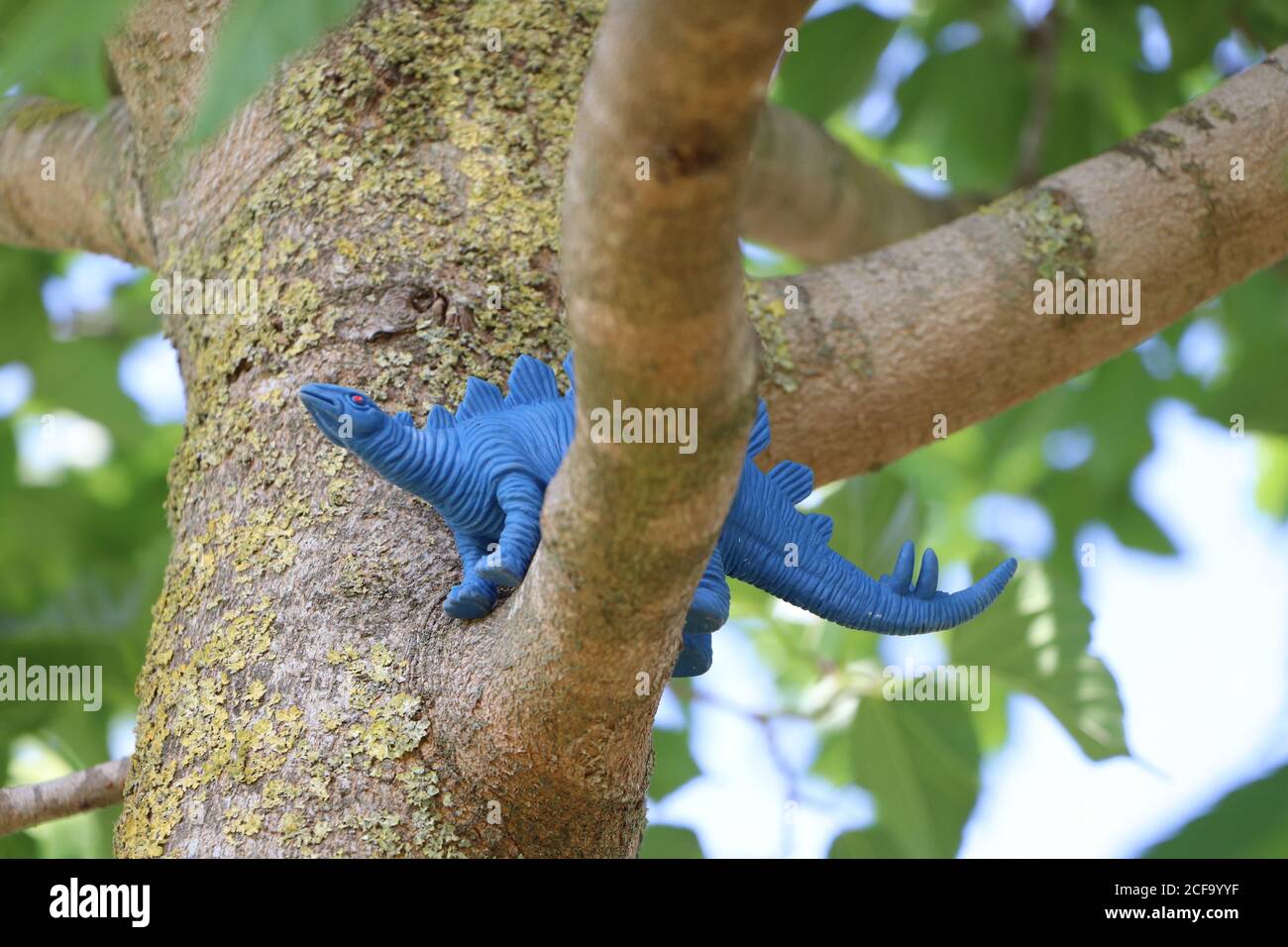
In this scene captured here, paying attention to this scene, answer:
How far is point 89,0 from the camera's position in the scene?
0.56 metres

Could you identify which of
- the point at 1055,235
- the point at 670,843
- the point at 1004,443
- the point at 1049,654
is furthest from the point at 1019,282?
the point at 1004,443

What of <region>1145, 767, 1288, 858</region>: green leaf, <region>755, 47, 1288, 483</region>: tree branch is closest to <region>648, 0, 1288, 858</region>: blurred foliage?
<region>755, 47, 1288, 483</region>: tree branch

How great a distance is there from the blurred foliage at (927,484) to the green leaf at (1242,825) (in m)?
1.57

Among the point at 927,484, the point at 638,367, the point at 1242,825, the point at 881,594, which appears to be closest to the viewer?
the point at 1242,825

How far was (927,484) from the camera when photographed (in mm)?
4469

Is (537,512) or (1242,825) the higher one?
(537,512)

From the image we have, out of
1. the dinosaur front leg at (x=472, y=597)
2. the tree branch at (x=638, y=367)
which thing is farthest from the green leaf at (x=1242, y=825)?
the dinosaur front leg at (x=472, y=597)

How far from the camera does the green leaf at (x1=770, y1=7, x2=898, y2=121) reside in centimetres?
304

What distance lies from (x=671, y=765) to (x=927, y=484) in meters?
1.99

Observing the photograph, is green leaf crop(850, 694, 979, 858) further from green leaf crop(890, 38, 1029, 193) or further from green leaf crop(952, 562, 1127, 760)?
green leaf crop(890, 38, 1029, 193)

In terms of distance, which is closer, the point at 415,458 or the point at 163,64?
the point at 415,458

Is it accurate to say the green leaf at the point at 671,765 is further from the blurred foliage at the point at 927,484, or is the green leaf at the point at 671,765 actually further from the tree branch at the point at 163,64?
the tree branch at the point at 163,64

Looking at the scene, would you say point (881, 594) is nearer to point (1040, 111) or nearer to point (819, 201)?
point (819, 201)
